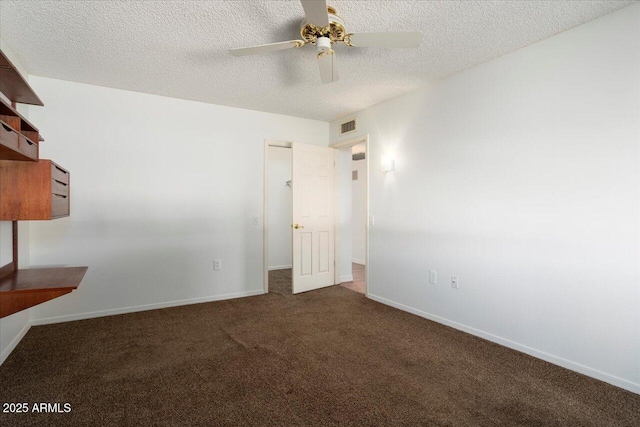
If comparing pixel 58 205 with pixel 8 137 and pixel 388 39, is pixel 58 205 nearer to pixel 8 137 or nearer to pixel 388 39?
pixel 8 137

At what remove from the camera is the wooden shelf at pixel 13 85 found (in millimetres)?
1656

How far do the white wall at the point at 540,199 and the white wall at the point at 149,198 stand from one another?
2103 millimetres

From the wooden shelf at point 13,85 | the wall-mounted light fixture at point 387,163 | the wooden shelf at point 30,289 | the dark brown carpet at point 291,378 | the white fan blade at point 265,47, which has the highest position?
the white fan blade at point 265,47

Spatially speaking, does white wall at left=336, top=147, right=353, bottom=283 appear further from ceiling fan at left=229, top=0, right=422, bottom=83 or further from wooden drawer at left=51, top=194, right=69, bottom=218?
wooden drawer at left=51, top=194, right=69, bottom=218

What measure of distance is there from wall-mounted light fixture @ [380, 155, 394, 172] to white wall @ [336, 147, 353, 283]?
3.38ft

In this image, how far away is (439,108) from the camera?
3.19 meters

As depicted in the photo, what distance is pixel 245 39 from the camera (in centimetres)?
239

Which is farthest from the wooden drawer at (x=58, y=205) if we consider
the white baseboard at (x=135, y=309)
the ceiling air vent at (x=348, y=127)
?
the ceiling air vent at (x=348, y=127)

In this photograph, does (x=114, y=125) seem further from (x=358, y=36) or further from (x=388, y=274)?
(x=388, y=274)

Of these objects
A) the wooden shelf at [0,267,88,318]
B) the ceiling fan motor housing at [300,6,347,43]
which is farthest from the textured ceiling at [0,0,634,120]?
the wooden shelf at [0,267,88,318]

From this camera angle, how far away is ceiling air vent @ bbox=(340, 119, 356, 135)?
431 centimetres

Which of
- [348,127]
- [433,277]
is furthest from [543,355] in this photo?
[348,127]

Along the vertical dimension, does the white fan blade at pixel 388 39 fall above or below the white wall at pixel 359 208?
above

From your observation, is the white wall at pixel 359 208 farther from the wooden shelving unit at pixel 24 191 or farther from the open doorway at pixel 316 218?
the wooden shelving unit at pixel 24 191
